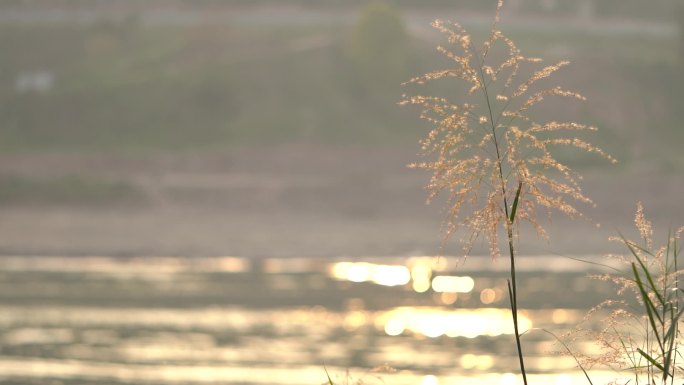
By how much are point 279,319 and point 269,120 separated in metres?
27.5

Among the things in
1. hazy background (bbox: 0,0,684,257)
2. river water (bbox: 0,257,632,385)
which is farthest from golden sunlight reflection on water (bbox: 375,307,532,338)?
hazy background (bbox: 0,0,684,257)

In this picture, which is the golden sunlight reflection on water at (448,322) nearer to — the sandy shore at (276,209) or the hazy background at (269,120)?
the hazy background at (269,120)

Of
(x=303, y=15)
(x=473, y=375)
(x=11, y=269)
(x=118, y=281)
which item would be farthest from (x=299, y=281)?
(x=303, y=15)

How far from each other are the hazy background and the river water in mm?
3389

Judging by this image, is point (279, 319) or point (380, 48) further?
point (380, 48)

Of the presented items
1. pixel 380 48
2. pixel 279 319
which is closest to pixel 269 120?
pixel 380 48

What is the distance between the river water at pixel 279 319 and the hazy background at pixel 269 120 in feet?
11.1

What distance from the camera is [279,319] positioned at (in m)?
23.0

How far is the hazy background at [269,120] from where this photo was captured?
38.3 metres

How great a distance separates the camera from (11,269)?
30.8 metres

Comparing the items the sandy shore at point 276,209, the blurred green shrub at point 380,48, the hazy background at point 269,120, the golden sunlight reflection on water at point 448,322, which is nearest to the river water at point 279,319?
the golden sunlight reflection on water at point 448,322

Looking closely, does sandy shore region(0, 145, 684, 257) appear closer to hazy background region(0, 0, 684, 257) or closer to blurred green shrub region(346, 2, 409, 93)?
hazy background region(0, 0, 684, 257)

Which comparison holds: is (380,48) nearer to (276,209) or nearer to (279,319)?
(276,209)

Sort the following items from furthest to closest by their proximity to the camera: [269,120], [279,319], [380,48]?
[380,48] < [269,120] < [279,319]
